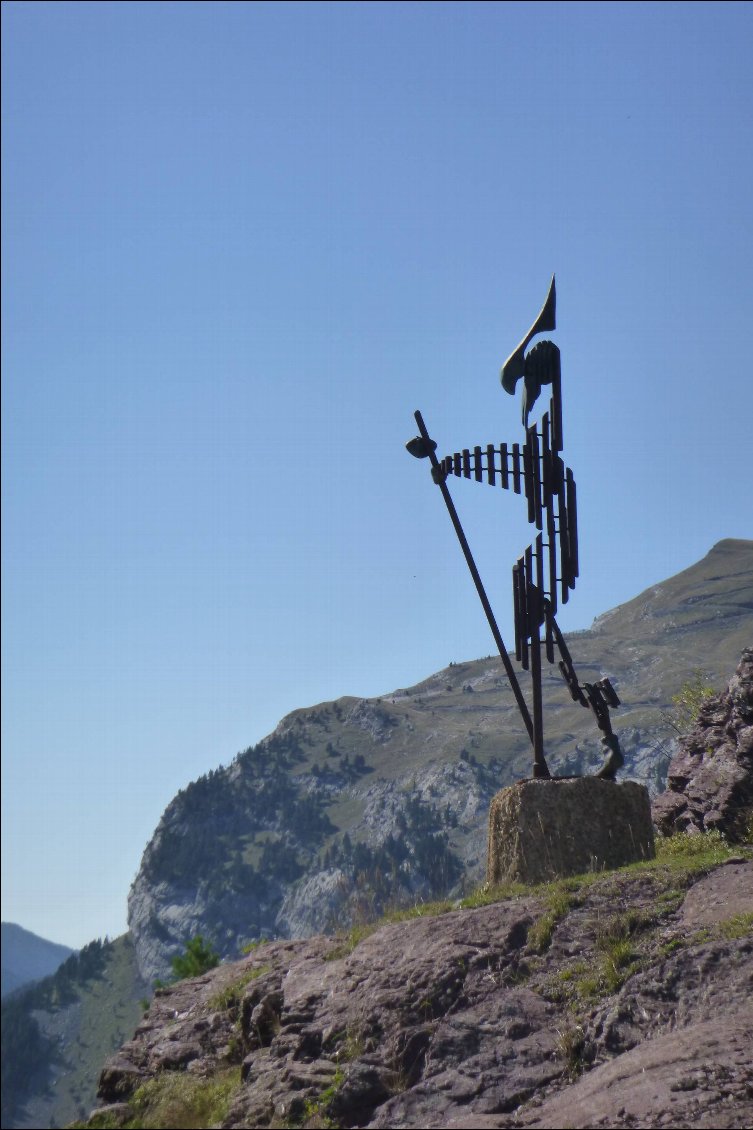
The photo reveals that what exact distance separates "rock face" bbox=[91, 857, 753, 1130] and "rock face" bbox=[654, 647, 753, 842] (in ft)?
8.87

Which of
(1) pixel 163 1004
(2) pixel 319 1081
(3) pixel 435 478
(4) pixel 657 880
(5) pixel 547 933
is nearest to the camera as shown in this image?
(2) pixel 319 1081

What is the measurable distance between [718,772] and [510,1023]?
21.7ft

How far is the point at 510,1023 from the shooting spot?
10.3 m

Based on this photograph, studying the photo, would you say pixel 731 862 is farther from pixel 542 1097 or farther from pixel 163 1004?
pixel 163 1004

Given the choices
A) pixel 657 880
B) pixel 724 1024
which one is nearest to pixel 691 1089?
pixel 724 1024

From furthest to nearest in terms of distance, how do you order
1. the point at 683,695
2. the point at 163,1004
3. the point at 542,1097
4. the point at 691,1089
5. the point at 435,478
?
the point at 683,695 < the point at 435,478 < the point at 163,1004 < the point at 542,1097 < the point at 691,1089

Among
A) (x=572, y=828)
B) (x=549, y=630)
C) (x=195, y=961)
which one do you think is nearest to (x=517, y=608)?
(x=549, y=630)

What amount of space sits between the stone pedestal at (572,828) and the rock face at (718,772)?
4.78 feet

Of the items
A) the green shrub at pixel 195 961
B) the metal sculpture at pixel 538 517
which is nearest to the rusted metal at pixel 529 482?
the metal sculpture at pixel 538 517

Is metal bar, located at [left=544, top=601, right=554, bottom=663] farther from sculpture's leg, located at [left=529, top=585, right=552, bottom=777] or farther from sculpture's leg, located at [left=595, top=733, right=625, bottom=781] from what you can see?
sculpture's leg, located at [left=595, top=733, right=625, bottom=781]

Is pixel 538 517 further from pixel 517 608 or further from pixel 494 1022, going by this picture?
pixel 494 1022

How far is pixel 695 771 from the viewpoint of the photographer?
16.9 meters

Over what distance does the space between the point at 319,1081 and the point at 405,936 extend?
2.33 meters

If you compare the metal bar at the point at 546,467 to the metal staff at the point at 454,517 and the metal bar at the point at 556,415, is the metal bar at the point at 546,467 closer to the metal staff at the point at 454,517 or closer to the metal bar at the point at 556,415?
the metal bar at the point at 556,415
